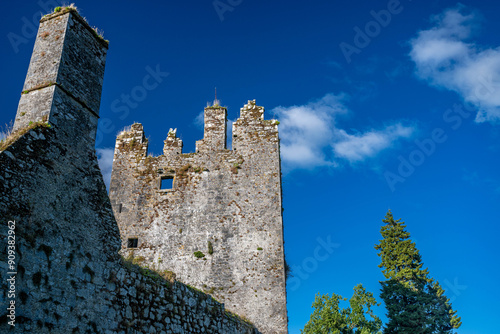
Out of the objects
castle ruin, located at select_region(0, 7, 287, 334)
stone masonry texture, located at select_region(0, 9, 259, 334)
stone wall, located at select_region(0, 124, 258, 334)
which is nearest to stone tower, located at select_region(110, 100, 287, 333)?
castle ruin, located at select_region(0, 7, 287, 334)

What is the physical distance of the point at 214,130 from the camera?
17062mm

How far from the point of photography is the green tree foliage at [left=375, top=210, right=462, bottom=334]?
89.8 feet

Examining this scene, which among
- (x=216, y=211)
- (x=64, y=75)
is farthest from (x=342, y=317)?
(x=64, y=75)

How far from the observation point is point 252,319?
1326cm

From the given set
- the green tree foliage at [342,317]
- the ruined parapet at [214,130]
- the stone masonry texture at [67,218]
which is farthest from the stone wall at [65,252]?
the green tree foliage at [342,317]

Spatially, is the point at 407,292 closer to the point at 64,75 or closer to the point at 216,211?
the point at 216,211

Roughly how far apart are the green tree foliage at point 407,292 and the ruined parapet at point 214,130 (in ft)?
61.7

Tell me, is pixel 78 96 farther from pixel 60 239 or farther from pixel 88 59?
pixel 60 239

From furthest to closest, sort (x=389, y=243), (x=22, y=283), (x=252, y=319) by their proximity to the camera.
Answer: (x=389, y=243) → (x=252, y=319) → (x=22, y=283)

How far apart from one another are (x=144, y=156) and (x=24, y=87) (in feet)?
30.8

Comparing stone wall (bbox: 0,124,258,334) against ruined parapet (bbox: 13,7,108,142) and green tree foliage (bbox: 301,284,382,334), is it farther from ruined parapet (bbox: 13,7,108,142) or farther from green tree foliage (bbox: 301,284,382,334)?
green tree foliage (bbox: 301,284,382,334)

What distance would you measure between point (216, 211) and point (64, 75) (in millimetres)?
8455

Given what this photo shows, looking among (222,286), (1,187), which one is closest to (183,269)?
(222,286)

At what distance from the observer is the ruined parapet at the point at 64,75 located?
294 inches
